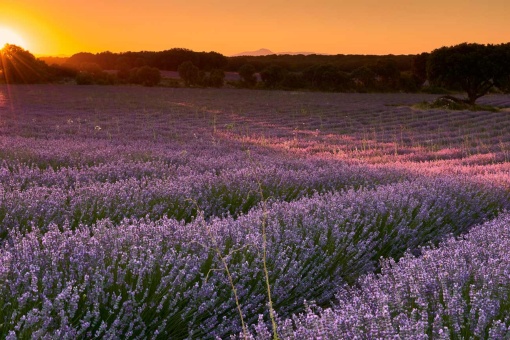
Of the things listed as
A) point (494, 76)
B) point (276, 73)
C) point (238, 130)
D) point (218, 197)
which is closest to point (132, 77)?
point (276, 73)

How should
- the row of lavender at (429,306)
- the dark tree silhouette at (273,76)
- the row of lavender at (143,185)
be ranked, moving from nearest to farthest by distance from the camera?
the row of lavender at (429,306)
the row of lavender at (143,185)
the dark tree silhouette at (273,76)

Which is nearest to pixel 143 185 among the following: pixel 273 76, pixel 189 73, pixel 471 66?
pixel 471 66

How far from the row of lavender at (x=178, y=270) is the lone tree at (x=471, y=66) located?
23253 millimetres

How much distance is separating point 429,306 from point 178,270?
4.24 ft

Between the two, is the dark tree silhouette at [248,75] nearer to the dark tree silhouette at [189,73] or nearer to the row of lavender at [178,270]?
the dark tree silhouette at [189,73]

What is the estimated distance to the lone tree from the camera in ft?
80.8

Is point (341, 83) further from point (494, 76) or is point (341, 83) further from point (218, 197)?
point (218, 197)

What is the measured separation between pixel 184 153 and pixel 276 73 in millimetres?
43214

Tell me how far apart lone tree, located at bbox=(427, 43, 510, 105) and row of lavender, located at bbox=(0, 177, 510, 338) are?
23.3 meters

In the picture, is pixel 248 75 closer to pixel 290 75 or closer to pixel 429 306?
pixel 290 75

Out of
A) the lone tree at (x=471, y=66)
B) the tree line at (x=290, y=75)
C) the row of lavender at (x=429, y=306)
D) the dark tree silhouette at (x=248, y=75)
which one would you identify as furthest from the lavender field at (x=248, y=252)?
the dark tree silhouette at (x=248, y=75)

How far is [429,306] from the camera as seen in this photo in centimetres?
225

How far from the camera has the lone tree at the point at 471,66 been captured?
24641 millimetres

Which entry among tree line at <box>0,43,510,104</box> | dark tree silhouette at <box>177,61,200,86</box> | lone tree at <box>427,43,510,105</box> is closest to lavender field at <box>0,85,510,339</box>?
lone tree at <box>427,43,510,105</box>
